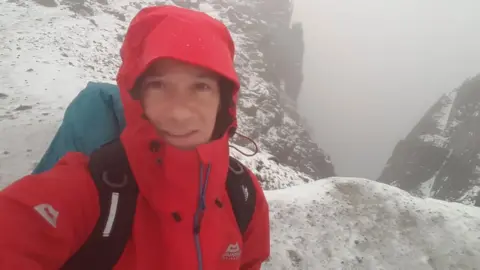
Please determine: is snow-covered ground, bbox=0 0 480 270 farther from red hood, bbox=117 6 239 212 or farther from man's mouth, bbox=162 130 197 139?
man's mouth, bbox=162 130 197 139

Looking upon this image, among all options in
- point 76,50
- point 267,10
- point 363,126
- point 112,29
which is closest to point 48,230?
point 76,50

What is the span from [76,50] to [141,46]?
18628mm

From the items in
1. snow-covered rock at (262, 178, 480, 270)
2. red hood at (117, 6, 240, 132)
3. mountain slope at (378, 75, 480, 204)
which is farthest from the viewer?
mountain slope at (378, 75, 480, 204)

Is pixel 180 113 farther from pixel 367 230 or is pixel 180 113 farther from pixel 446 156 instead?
pixel 446 156

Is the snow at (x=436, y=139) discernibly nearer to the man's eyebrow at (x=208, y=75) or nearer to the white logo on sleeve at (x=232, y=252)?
the white logo on sleeve at (x=232, y=252)

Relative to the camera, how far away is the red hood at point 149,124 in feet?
5.32

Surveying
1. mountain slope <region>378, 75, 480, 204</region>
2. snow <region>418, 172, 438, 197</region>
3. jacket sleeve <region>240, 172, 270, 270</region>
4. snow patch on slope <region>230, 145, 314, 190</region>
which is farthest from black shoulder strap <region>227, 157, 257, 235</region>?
snow <region>418, 172, 438, 197</region>

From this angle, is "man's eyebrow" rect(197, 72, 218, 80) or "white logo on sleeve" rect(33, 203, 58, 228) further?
"man's eyebrow" rect(197, 72, 218, 80)

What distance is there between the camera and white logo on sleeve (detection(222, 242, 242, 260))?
75.4 inches

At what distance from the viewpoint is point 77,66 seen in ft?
53.3

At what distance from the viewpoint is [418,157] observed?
3425 cm

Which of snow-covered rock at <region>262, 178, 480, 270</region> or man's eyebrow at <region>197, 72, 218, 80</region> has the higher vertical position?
man's eyebrow at <region>197, 72, 218, 80</region>

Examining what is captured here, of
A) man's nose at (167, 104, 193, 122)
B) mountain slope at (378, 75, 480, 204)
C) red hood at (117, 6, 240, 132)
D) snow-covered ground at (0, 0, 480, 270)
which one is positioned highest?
red hood at (117, 6, 240, 132)

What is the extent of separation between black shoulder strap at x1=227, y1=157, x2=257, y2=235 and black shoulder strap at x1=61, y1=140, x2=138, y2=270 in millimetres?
589
